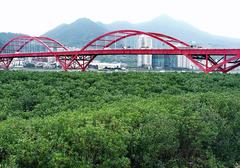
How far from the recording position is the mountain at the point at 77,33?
551 feet

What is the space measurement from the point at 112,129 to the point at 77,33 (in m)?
174

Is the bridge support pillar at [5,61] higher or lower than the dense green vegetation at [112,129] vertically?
higher

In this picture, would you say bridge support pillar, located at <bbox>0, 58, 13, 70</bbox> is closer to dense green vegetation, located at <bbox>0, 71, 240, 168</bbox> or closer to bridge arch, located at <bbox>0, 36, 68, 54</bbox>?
bridge arch, located at <bbox>0, 36, 68, 54</bbox>

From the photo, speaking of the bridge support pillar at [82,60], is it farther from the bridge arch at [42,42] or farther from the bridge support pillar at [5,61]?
the bridge support pillar at [5,61]

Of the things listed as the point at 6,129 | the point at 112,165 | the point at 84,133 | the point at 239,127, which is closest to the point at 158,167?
the point at 112,165

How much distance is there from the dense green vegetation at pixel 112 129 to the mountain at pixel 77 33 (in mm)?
145045

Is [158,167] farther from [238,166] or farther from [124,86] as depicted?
[124,86]

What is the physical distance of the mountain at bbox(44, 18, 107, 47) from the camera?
16788 centimetres

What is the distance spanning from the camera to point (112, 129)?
8797 mm

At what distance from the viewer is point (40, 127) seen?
8.43 meters

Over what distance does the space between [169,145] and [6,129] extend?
412 centimetres

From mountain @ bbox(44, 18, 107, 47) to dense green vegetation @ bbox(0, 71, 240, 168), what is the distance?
476 feet

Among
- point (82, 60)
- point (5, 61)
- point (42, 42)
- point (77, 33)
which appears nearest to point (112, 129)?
point (82, 60)

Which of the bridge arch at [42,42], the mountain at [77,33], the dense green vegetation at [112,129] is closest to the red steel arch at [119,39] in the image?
the bridge arch at [42,42]
